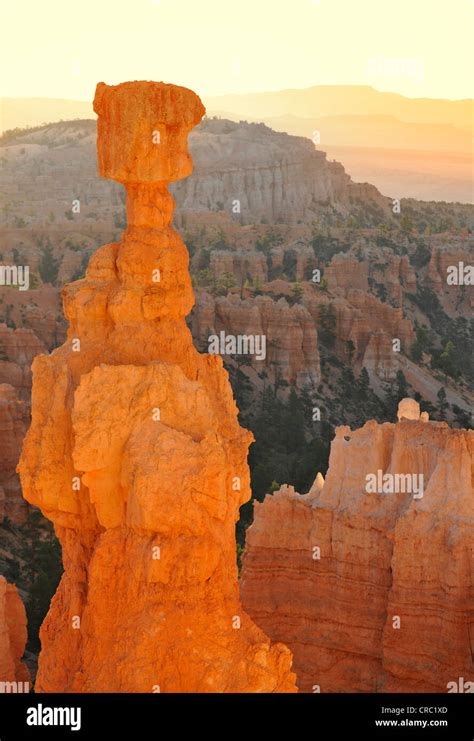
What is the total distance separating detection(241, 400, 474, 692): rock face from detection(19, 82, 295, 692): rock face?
8.07m

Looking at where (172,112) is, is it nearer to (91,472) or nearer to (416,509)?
(91,472)

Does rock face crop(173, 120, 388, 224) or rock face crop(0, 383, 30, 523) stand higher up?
rock face crop(173, 120, 388, 224)

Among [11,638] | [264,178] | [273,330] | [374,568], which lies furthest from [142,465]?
[264,178]

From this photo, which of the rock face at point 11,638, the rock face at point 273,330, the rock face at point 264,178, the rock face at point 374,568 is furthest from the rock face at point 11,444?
the rock face at point 264,178

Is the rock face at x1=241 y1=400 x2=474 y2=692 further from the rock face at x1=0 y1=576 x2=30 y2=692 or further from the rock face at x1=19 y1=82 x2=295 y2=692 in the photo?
the rock face at x1=19 y1=82 x2=295 y2=692

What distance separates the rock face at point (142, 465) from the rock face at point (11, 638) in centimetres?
100

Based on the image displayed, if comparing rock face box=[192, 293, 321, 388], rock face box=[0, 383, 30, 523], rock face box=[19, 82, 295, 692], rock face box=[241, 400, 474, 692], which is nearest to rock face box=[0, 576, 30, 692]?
rock face box=[19, 82, 295, 692]

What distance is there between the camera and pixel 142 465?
1066 centimetres

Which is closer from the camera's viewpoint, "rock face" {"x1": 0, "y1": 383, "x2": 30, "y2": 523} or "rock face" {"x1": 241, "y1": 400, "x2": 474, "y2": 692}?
"rock face" {"x1": 241, "y1": 400, "x2": 474, "y2": 692}

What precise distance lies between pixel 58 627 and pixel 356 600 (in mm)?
9008

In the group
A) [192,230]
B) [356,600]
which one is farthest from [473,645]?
[192,230]

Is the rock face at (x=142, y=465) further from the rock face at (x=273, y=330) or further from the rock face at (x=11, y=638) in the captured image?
the rock face at (x=273, y=330)

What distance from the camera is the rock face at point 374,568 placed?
62.5 feet

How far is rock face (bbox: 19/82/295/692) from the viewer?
34.9ft
